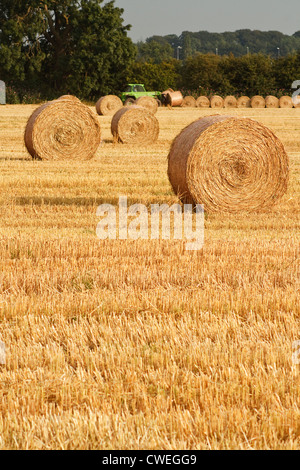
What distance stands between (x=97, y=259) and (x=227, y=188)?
144 inches

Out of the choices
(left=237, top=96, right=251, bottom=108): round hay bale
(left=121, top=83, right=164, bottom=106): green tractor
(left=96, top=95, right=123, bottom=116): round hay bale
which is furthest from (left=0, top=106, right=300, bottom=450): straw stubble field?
(left=237, top=96, right=251, bottom=108): round hay bale

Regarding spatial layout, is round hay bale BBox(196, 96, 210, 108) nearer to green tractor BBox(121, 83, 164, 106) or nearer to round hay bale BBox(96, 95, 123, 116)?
green tractor BBox(121, 83, 164, 106)

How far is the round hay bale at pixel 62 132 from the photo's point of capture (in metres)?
15.1

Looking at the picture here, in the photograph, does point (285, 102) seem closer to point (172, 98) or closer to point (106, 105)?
point (172, 98)

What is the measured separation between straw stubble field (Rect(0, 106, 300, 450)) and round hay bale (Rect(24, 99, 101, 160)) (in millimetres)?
7051

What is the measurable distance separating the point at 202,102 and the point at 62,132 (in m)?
31.2

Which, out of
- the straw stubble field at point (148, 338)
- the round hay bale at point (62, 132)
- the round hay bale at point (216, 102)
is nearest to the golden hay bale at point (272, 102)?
the round hay bale at point (216, 102)

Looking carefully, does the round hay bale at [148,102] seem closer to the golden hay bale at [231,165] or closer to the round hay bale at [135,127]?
the round hay bale at [135,127]

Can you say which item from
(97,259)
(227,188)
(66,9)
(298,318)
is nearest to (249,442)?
(298,318)

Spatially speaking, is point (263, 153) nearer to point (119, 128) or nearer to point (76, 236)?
point (76, 236)

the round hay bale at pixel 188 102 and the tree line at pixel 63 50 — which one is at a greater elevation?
the tree line at pixel 63 50

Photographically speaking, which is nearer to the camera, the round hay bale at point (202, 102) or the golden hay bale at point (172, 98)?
the golden hay bale at point (172, 98)

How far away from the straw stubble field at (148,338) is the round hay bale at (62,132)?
23.1ft

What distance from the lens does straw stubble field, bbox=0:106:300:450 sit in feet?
9.53
